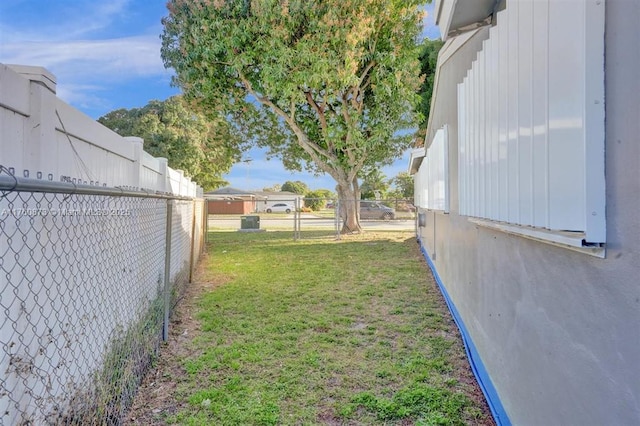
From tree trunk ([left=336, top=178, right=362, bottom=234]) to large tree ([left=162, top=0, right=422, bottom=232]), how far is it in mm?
47

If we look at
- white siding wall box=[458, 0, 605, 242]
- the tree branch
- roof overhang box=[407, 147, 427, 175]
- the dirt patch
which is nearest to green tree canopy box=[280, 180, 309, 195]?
the tree branch

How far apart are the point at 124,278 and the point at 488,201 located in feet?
9.76

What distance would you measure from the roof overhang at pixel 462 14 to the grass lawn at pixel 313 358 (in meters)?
2.90

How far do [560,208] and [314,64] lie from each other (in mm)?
8883

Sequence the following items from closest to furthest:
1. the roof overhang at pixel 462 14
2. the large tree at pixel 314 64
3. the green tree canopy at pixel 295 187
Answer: the roof overhang at pixel 462 14 < the large tree at pixel 314 64 < the green tree canopy at pixel 295 187

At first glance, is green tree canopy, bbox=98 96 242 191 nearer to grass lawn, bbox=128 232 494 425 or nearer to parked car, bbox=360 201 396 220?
parked car, bbox=360 201 396 220

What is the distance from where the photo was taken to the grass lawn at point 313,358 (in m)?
2.61

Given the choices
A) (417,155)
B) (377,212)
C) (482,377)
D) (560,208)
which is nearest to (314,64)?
(417,155)

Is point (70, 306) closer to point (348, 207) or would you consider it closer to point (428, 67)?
point (348, 207)

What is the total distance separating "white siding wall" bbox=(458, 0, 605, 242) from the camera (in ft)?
4.37

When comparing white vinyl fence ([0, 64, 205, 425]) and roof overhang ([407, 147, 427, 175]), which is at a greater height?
roof overhang ([407, 147, 427, 175])

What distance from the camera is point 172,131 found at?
66.2 feet

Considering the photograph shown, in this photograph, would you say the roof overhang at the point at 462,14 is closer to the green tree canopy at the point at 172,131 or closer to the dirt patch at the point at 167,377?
the dirt patch at the point at 167,377

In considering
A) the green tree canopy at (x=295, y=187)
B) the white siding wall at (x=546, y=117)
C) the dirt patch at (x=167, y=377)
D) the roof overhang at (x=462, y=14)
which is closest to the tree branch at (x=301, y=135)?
the dirt patch at (x=167, y=377)
